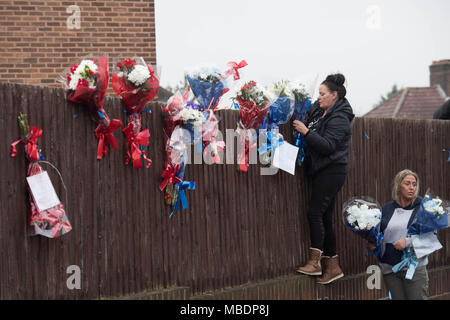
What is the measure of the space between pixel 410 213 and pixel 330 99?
1.41 metres

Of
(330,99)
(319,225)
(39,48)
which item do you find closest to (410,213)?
(319,225)

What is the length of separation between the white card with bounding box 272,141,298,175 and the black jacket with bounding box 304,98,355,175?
0.59ft

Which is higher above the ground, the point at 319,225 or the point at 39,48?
the point at 39,48

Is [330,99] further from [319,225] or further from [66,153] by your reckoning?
[66,153]

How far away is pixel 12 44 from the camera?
7.89 meters

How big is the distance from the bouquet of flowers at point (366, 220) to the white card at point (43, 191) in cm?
261

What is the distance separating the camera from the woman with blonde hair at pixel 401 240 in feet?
16.4

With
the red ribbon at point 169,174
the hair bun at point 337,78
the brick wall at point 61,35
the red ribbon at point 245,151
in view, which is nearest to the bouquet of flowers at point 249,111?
the red ribbon at point 245,151

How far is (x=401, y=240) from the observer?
16.7ft

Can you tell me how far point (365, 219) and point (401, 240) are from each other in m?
0.35

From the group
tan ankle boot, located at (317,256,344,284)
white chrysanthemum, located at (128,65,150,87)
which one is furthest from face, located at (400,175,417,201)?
white chrysanthemum, located at (128,65,150,87)

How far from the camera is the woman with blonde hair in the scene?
499 cm

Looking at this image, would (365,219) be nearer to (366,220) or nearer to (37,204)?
(366,220)

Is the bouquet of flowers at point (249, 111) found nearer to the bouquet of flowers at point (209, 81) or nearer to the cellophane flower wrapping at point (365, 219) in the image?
the bouquet of flowers at point (209, 81)
